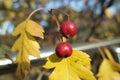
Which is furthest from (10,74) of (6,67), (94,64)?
(94,64)

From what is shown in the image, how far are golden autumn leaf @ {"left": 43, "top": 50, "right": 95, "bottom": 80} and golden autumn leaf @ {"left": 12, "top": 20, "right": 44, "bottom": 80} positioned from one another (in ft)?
0.21

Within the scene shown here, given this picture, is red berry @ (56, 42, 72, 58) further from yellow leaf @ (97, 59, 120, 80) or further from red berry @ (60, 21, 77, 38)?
yellow leaf @ (97, 59, 120, 80)

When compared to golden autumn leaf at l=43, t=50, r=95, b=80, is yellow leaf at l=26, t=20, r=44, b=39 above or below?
above

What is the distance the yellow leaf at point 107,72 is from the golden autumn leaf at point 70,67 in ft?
0.94

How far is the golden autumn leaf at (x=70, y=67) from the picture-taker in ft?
4.11

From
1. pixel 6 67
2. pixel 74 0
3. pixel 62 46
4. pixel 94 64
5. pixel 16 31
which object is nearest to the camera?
pixel 62 46

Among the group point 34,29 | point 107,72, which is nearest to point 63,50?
point 34,29

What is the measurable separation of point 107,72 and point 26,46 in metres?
0.48

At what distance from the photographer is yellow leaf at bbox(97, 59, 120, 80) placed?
1.56m

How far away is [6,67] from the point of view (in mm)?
1514

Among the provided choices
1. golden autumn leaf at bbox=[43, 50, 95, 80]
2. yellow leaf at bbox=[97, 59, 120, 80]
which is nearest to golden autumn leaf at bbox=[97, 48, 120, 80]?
yellow leaf at bbox=[97, 59, 120, 80]

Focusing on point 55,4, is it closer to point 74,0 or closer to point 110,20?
point 74,0

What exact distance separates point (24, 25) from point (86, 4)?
2.87 m

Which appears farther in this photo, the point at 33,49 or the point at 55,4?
the point at 55,4
